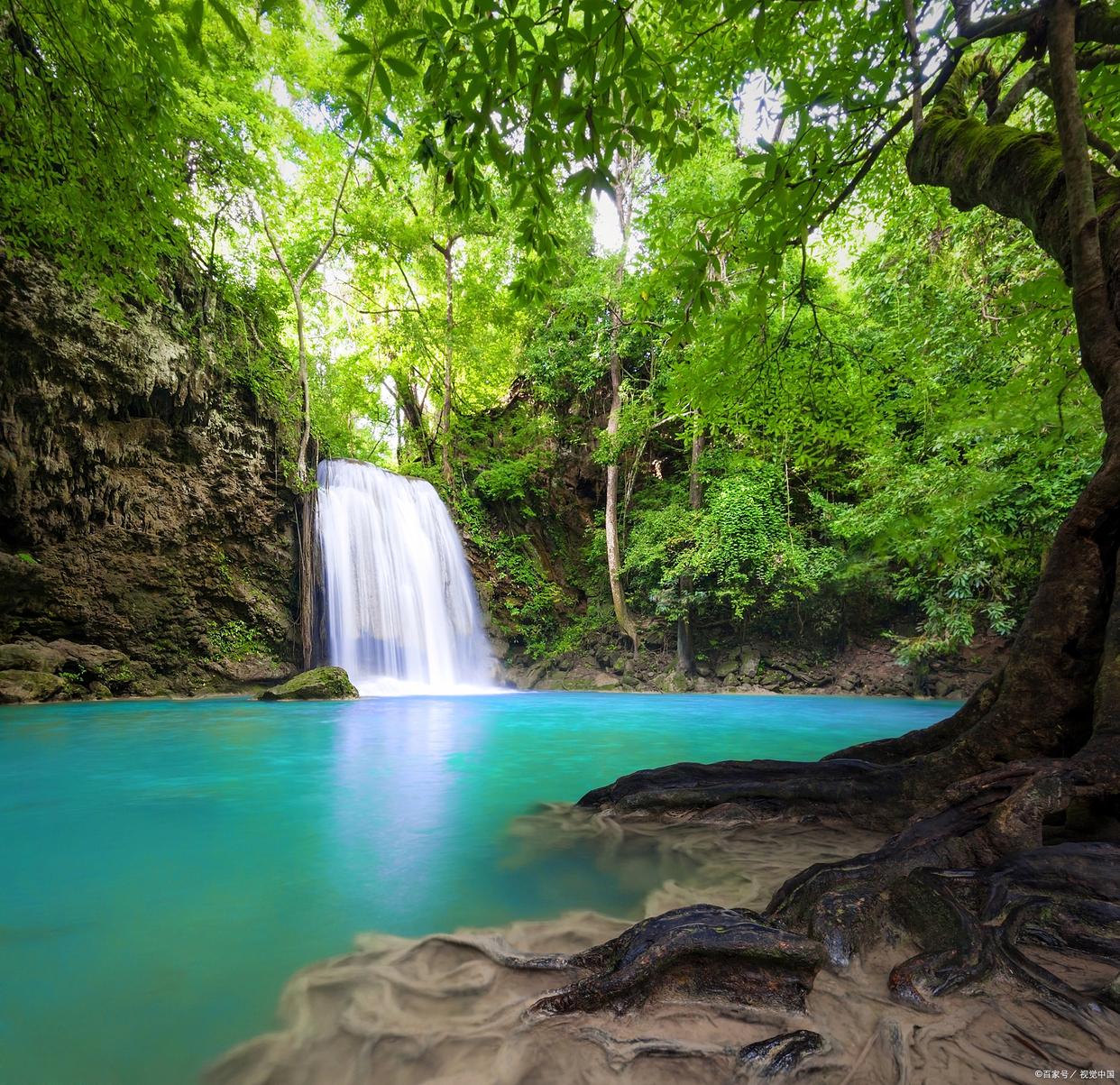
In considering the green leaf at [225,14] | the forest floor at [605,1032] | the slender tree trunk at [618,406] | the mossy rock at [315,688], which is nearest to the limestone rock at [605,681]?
the slender tree trunk at [618,406]

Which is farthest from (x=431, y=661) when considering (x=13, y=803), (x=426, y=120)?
(x=426, y=120)

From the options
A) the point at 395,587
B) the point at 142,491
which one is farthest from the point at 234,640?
the point at 395,587

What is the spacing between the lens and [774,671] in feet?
50.3

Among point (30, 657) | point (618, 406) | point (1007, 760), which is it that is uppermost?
point (618, 406)

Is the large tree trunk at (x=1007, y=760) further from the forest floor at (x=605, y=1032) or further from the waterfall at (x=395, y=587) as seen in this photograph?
the waterfall at (x=395, y=587)

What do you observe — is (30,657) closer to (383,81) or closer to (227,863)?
(227,863)

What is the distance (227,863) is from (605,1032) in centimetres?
234

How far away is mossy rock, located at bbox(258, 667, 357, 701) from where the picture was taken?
442 inches

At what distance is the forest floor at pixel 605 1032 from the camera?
1.17 m

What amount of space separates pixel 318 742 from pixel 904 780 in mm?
6161

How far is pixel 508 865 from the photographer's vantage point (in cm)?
270

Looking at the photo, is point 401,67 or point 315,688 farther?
point 315,688

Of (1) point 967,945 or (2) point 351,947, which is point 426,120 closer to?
(2) point 351,947

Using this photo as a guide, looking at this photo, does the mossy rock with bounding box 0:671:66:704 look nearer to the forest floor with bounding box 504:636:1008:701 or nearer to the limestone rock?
the forest floor with bounding box 504:636:1008:701
